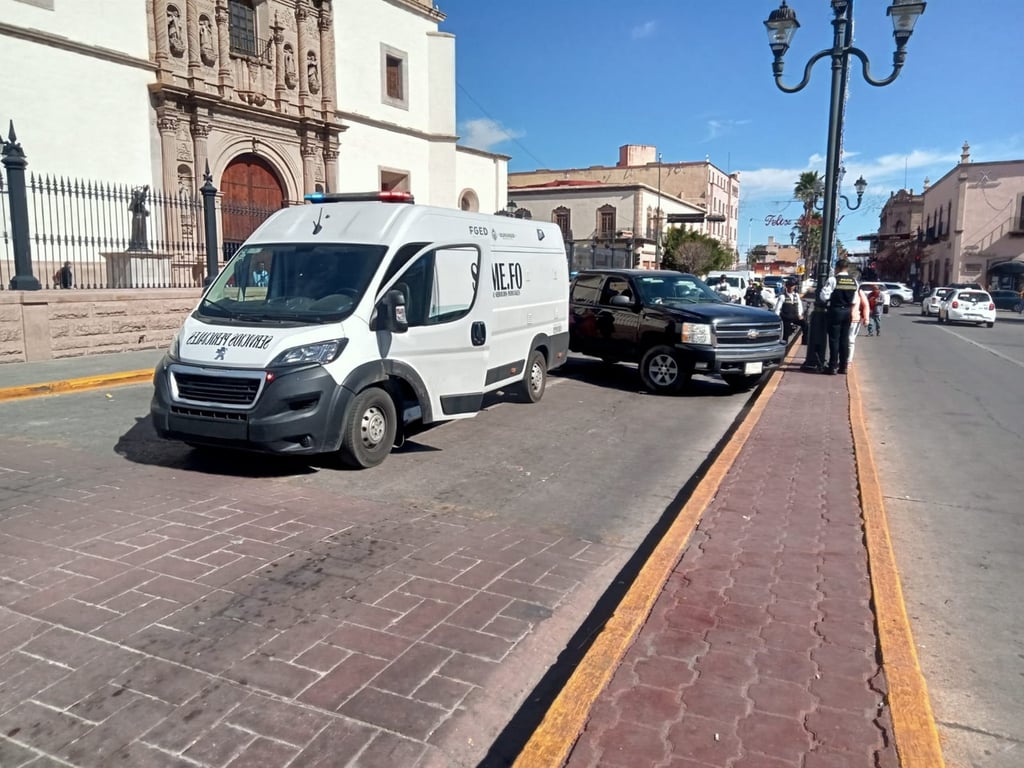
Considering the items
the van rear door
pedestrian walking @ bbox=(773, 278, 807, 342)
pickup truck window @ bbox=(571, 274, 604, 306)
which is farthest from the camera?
pedestrian walking @ bbox=(773, 278, 807, 342)

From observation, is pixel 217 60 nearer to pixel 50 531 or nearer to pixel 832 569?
pixel 50 531

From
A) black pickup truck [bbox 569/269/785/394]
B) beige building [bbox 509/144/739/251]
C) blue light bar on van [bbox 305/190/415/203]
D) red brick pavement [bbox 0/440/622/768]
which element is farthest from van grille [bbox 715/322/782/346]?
beige building [bbox 509/144/739/251]

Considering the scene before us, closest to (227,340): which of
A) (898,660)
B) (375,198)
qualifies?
(375,198)

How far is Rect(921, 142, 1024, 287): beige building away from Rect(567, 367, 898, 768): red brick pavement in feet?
184

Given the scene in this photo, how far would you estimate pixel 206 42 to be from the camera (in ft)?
69.7

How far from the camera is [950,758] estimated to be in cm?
286

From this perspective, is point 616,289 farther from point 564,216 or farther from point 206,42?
point 564,216

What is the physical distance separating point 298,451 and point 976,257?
58733 mm

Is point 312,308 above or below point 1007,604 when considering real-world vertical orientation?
A: above

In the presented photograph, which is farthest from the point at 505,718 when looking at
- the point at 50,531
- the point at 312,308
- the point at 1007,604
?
the point at 312,308

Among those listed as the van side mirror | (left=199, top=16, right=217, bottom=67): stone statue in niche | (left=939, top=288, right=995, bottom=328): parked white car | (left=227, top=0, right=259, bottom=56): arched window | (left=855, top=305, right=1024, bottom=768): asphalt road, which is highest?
(left=227, top=0, right=259, bottom=56): arched window

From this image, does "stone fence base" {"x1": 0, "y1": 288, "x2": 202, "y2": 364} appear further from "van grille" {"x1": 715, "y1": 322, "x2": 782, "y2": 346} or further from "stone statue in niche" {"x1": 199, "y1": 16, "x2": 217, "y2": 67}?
"stone statue in niche" {"x1": 199, "y1": 16, "x2": 217, "y2": 67}

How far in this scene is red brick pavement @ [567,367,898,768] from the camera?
281 centimetres

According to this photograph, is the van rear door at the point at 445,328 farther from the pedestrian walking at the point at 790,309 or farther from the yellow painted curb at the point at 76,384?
the pedestrian walking at the point at 790,309
